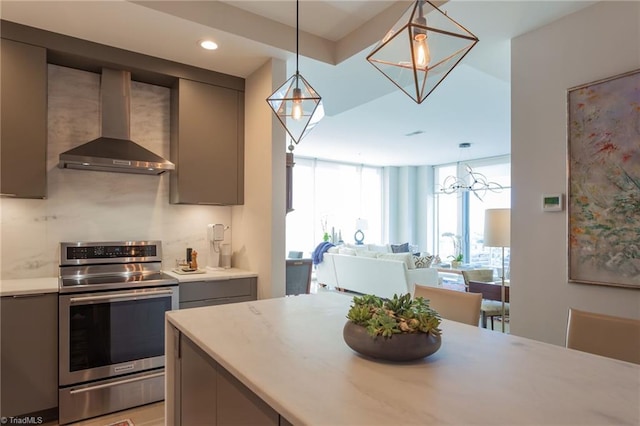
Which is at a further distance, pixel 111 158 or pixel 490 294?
pixel 490 294

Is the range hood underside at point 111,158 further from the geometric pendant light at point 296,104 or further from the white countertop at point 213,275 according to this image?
the geometric pendant light at point 296,104

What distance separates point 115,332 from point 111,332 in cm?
2

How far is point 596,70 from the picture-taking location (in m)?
2.24

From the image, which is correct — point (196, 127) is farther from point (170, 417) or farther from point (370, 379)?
point (370, 379)

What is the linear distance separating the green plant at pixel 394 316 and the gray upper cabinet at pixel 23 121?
2.56 meters

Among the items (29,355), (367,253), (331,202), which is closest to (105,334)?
(29,355)

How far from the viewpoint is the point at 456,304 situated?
190 cm

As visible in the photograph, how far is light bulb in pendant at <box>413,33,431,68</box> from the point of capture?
4.16 ft

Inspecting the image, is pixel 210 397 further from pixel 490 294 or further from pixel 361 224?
pixel 361 224

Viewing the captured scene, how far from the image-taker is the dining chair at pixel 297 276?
3797mm

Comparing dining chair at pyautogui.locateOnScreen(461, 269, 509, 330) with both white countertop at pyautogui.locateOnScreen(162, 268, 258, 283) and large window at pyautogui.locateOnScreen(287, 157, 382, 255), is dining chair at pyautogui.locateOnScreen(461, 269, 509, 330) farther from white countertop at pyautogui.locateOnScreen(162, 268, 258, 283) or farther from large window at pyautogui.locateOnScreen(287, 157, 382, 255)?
large window at pyautogui.locateOnScreen(287, 157, 382, 255)

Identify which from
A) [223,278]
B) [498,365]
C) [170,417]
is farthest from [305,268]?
[498,365]

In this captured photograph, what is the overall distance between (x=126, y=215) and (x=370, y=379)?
288 cm

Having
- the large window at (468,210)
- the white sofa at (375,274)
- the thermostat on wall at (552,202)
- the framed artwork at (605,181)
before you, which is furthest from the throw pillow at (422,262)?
the framed artwork at (605,181)
